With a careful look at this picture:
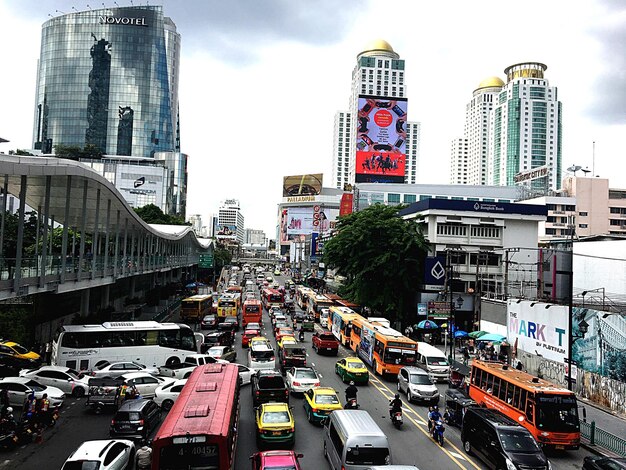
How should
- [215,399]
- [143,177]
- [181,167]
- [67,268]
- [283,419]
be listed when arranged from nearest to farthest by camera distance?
[215,399], [283,419], [67,268], [143,177], [181,167]

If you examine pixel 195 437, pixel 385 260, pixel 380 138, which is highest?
pixel 380 138

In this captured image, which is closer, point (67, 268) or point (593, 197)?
point (67, 268)

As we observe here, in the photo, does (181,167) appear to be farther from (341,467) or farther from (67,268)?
(341,467)

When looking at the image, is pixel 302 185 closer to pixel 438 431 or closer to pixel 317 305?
pixel 317 305

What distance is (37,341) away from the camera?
31.7 metres

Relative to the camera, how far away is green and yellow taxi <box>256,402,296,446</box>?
15.2 metres

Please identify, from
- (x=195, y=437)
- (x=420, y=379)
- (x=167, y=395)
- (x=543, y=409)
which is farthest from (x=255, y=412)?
(x=543, y=409)

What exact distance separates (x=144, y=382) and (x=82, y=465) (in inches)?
391

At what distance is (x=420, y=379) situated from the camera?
→ 2288 centimetres

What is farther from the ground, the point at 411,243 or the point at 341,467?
the point at 411,243

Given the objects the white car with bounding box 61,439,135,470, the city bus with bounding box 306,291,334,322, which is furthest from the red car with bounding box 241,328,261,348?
the white car with bounding box 61,439,135,470

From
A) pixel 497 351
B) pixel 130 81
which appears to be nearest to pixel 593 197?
pixel 497 351

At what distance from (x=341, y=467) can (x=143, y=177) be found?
5003 inches

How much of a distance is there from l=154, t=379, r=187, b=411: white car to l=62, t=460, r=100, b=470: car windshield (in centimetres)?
797
